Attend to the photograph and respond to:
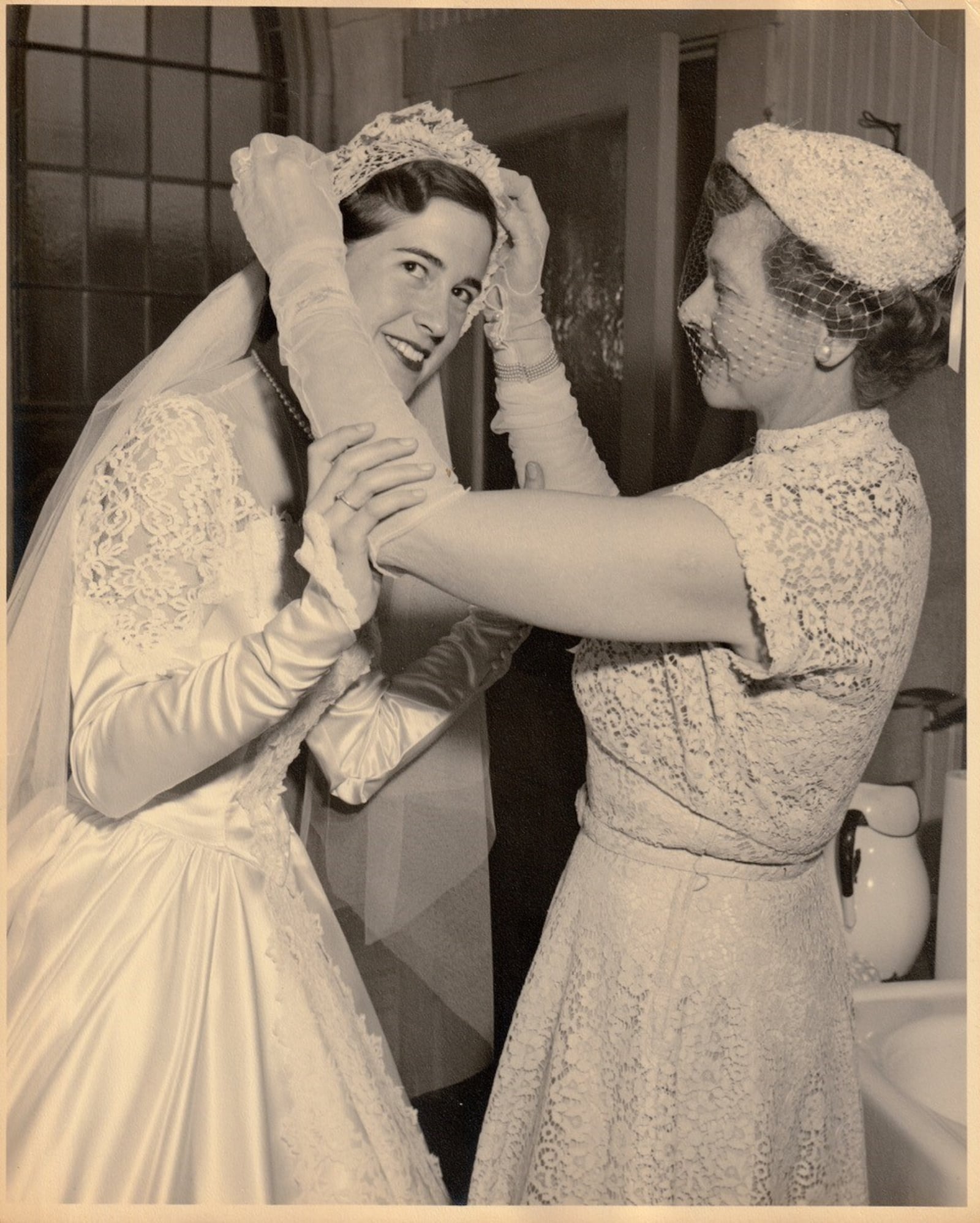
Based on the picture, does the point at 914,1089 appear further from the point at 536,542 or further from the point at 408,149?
the point at 408,149

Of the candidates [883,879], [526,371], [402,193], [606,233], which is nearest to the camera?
[402,193]

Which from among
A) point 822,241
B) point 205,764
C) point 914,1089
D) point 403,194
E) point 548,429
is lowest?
point 914,1089

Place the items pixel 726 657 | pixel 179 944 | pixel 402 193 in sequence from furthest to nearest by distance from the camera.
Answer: pixel 402 193 < pixel 179 944 < pixel 726 657

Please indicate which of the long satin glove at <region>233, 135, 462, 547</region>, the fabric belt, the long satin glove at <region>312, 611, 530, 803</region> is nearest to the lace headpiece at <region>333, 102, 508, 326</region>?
the long satin glove at <region>233, 135, 462, 547</region>

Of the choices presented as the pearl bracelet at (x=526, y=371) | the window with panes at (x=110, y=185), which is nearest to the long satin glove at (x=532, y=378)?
the pearl bracelet at (x=526, y=371)

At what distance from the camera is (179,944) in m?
1.32

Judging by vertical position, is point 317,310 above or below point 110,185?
below

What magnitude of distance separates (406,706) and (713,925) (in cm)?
54

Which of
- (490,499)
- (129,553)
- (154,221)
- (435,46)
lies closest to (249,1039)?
(129,553)

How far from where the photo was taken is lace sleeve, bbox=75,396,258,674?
49.6 inches

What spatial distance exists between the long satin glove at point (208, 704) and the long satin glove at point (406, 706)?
254 millimetres

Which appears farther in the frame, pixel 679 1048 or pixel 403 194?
pixel 403 194

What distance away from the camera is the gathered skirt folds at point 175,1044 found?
128cm

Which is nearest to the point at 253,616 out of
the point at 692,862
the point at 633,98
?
→ the point at 692,862
